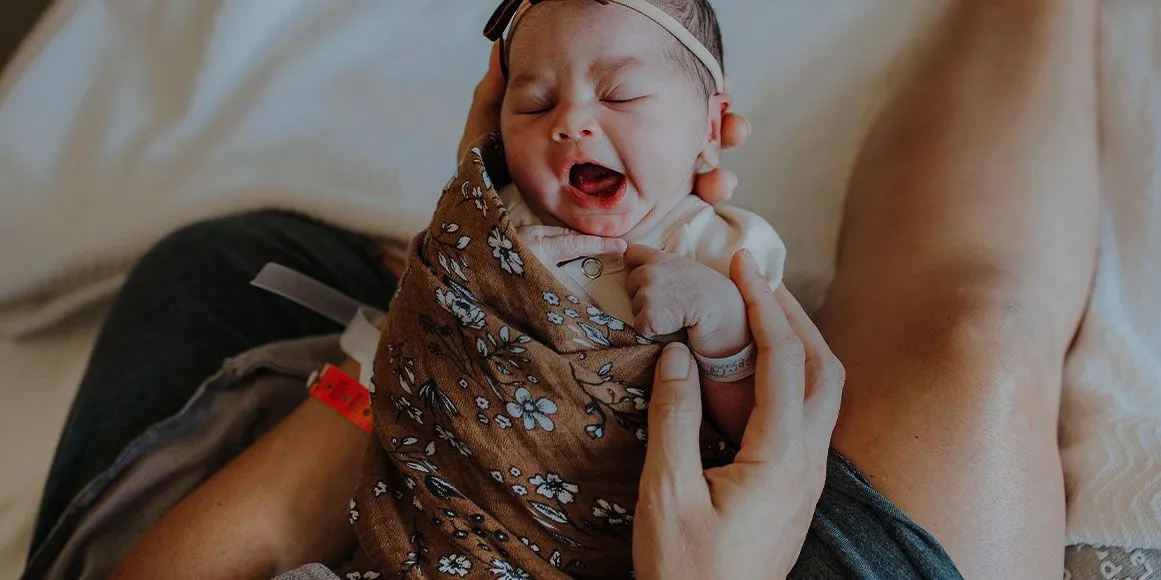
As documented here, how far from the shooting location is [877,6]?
1592 mm

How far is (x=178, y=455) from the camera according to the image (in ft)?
4.32

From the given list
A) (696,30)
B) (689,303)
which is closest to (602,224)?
(689,303)

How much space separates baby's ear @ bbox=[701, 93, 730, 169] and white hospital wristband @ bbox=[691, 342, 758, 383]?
0.86ft

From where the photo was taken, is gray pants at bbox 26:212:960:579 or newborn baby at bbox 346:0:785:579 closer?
newborn baby at bbox 346:0:785:579

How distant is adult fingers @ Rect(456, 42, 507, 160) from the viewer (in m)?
1.20

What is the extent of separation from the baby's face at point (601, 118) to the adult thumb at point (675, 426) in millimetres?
185

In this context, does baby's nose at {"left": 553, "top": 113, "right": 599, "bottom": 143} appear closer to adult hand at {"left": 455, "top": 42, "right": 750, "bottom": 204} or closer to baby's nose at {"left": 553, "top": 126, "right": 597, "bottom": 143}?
baby's nose at {"left": 553, "top": 126, "right": 597, "bottom": 143}

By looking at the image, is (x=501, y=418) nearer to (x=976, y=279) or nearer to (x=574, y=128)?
(x=574, y=128)

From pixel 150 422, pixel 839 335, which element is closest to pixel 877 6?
pixel 839 335

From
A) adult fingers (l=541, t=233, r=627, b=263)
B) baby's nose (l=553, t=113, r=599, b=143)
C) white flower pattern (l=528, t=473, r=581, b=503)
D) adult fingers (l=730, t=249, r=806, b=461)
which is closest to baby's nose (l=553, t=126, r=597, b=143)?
baby's nose (l=553, t=113, r=599, b=143)

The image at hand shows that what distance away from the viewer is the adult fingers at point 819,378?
0.92 m

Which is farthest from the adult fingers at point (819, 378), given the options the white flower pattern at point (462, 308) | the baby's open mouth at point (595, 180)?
the white flower pattern at point (462, 308)

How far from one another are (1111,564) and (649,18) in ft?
2.67

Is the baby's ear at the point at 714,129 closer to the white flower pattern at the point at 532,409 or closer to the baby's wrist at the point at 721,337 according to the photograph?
the baby's wrist at the point at 721,337
